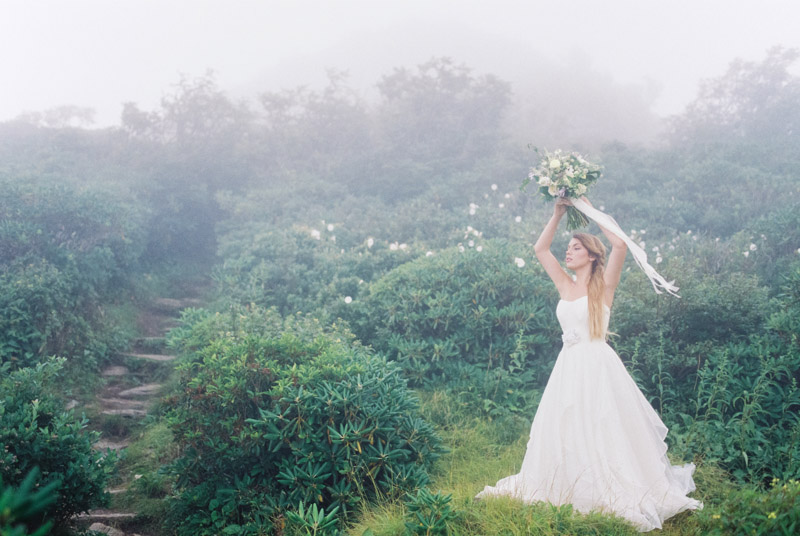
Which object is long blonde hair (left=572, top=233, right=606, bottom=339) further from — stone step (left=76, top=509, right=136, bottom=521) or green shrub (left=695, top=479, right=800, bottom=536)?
stone step (left=76, top=509, right=136, bottom=521)

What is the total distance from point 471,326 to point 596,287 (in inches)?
132

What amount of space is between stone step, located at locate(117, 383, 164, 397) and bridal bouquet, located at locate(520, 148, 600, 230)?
244 inches

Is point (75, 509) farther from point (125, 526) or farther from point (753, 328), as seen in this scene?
point (753, 328)

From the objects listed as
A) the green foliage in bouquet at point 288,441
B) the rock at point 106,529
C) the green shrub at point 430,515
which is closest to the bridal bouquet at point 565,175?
the green foliage in bouquet at point 288,441

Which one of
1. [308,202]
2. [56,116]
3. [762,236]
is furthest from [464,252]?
[56,116]

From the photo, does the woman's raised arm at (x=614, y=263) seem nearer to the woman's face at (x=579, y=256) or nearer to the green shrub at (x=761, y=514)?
the woman's face at (x=579, y=256)

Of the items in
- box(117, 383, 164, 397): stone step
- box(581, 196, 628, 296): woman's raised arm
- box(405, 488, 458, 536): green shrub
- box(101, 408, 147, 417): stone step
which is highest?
box(581, 196, 628, 296): woman's raised arm

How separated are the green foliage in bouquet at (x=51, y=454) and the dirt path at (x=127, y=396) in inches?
23.7

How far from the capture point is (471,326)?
25.1ft

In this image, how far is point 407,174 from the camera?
1775cm

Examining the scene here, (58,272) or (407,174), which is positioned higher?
(407,174)

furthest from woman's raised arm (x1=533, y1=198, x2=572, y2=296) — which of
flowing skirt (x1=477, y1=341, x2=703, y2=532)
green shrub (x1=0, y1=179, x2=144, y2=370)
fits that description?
green shrub (x1=0, y1=179, x2=144, y2=370)

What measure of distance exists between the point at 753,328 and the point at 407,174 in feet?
40.9

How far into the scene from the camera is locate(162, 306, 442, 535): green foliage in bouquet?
445 cm
